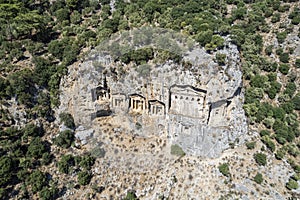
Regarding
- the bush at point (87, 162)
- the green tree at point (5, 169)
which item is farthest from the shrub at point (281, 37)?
the green tree at point (5, 169)

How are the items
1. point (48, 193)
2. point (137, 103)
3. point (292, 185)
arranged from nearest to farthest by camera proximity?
point (48, 193), point (292, 185), point (137, 103)

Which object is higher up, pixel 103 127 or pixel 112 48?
pixel 112 48

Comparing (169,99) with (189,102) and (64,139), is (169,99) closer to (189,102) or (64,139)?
(189,102)

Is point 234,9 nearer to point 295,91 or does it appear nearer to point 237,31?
point 237,31

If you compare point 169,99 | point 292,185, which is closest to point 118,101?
point 169,99

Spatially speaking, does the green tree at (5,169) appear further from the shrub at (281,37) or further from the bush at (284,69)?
the shrub at (281,37)

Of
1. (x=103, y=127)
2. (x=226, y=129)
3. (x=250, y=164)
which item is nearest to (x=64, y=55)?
(x=103, y=127)
